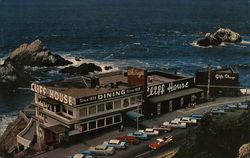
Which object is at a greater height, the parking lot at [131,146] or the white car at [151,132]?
the white car at [151,132]

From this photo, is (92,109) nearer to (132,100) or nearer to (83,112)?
(83,112)

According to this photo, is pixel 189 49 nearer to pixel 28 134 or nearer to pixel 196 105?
pixel 196 105

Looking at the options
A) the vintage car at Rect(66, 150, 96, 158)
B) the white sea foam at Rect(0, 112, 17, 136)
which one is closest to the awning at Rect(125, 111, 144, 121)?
the vintage car at Rect(66, 150, 96, 158)

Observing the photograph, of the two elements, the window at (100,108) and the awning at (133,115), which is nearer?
the window at (100,108)

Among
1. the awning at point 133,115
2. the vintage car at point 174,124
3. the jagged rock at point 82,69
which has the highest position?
the awning at point 133,115

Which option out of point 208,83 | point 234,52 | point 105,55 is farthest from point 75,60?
point 208,83

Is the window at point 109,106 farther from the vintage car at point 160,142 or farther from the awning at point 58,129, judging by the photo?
the vintage car at point 160,142

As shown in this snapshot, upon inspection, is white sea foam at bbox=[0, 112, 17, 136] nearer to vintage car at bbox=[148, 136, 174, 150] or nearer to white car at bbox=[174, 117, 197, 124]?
white car at bbox=[174, 117, 197, 124]

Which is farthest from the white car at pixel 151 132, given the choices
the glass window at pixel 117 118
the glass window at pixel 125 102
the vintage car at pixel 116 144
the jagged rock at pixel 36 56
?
the jagged rock at pixel 36 56
